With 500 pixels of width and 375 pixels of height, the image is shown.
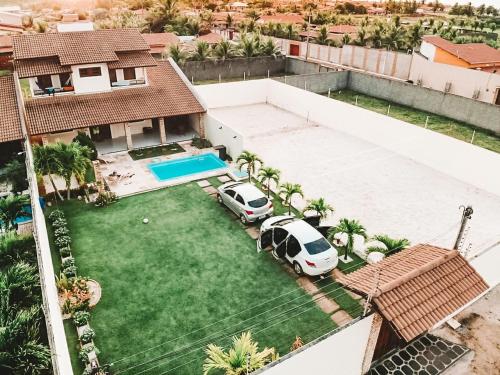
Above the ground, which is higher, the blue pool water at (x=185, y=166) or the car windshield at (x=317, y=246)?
the car windshield at (x=317, y=246)

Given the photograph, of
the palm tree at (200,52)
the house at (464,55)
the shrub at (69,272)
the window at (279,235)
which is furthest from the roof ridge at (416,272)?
the palm tree at (200,52)

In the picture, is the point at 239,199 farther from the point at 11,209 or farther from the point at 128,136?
the point at 128,136

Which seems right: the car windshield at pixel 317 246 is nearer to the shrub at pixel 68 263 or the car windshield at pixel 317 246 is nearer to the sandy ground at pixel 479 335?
the sandy ground at pixel 479 335

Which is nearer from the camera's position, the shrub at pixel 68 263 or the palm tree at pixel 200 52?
the shrub at pixel 68 263

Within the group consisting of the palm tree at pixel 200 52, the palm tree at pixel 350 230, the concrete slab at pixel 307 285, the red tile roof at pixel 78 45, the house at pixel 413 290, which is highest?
the red tile roof at pixel 78 45

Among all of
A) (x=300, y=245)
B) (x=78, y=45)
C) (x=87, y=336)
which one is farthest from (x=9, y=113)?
(x=300, y=245)

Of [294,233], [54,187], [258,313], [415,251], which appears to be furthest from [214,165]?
[415,251]
